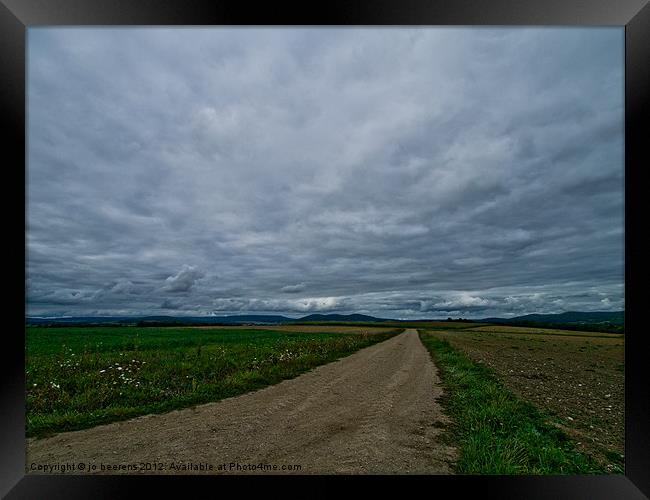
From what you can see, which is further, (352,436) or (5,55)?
(352,436)

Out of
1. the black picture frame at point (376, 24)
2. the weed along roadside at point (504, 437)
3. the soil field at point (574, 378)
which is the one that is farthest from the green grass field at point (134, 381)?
the soil field at point (574, 378)

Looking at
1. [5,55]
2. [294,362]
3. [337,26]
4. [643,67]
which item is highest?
[337,26]

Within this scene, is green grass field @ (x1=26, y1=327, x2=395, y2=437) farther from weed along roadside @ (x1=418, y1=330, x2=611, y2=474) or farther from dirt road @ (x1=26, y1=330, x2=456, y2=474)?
weed along roadside @ (x1=418, y1=330, x2=611, y2=474)

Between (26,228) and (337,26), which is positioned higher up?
(337,26)

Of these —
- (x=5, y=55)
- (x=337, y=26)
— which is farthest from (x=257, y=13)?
(x=5, y=55)

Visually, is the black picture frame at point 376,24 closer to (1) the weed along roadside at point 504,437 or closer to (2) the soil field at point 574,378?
(1) the weed along roadside at point 504,437

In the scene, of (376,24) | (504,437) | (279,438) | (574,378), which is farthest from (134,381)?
(574,378)

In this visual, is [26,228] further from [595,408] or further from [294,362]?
[595,408]

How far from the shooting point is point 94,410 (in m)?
3.90

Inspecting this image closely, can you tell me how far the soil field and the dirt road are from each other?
5.64 feet

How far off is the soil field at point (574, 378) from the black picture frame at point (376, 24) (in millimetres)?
717

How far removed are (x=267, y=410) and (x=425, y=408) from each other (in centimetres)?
234

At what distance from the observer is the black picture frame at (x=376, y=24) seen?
2.49 meters

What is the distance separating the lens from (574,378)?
5.80 m
